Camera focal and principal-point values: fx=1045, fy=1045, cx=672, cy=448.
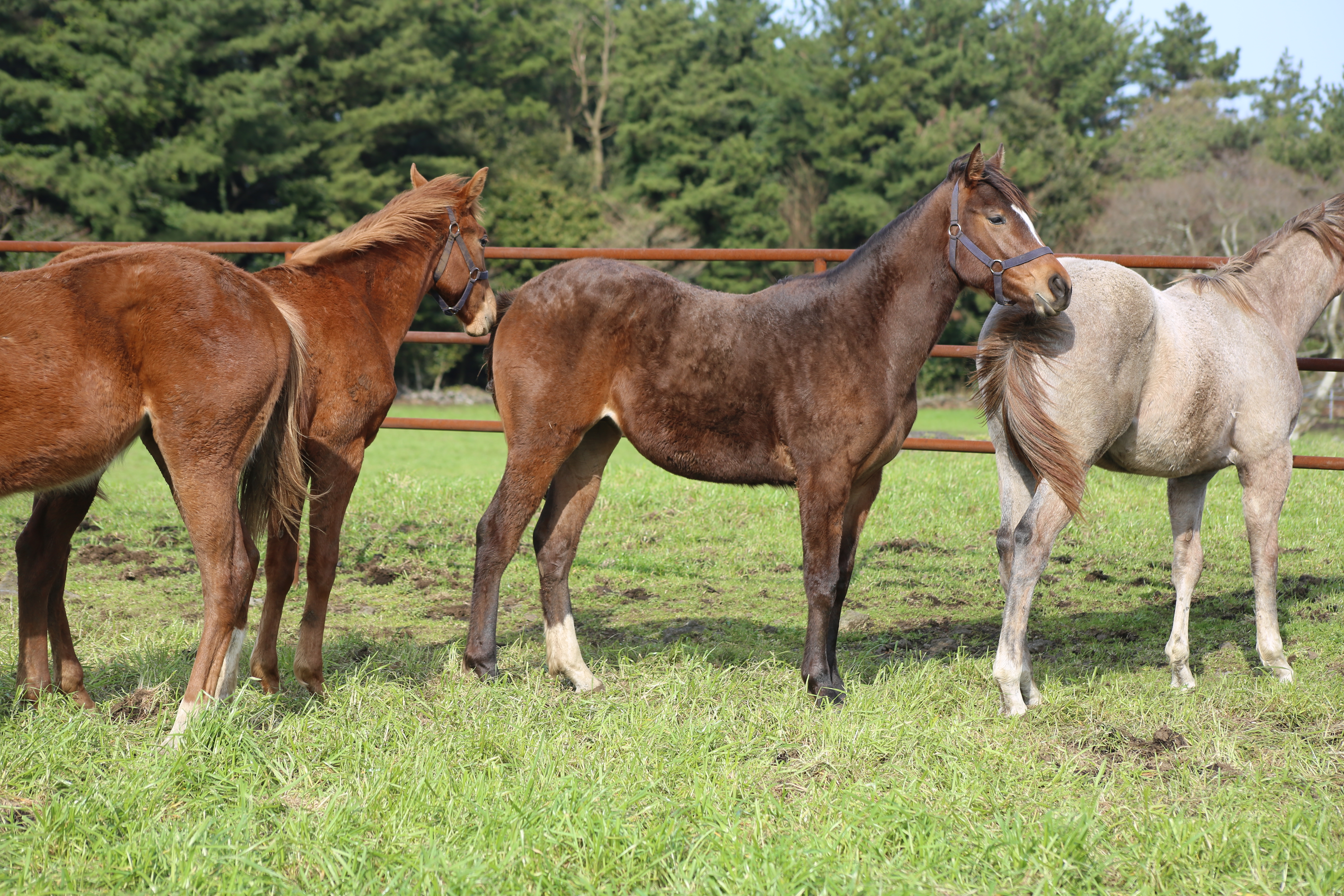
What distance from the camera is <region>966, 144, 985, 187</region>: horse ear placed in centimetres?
356

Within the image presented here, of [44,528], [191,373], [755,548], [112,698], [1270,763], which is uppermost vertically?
[191,373]

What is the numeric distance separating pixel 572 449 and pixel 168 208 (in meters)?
21.1

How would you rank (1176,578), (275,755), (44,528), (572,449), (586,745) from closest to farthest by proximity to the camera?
(275,755) < (586,745) < (44,528) < (572,449) < (1176,578)

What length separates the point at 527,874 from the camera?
230cm

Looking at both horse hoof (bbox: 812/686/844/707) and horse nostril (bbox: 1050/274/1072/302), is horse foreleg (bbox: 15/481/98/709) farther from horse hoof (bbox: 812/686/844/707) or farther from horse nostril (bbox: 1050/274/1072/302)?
horse nostril (bbox: 1050/274/1072/302)

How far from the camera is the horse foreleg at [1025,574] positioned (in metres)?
3.57

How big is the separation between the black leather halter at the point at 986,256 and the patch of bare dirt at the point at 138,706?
3.01m

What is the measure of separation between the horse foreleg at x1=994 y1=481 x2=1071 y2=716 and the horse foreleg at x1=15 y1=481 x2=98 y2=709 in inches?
120

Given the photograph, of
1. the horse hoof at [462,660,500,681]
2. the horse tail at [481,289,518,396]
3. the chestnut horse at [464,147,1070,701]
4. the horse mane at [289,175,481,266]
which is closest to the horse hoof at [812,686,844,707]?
the chestnut horse at [464,147,1070,701]

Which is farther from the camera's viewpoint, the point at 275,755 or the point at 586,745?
the point at 586,745

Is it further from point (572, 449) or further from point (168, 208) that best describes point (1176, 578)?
point (168, 208)

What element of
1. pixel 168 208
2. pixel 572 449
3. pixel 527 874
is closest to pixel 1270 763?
pixel 527 874

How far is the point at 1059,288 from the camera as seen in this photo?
138 inches

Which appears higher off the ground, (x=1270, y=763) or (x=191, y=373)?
(x=191, y=373)
